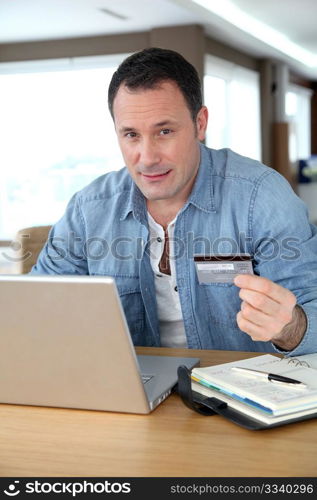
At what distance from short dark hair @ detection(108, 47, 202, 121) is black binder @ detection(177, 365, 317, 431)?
2.79 feet

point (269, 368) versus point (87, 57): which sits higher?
point (87, 57)

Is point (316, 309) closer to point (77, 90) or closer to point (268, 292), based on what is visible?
point (268, 292)

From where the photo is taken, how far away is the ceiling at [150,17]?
6.67m

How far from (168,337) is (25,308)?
2.70ft

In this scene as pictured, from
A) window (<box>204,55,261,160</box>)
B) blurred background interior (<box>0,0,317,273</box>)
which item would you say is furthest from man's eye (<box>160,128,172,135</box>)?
window (<box>204,55,261,160</box>)

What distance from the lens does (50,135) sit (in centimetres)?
890

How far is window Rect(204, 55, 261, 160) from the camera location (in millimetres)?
8867

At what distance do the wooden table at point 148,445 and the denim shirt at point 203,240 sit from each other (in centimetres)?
59

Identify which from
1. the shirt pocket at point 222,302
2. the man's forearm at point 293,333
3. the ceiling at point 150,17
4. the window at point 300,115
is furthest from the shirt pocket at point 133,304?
the window at point 300,115

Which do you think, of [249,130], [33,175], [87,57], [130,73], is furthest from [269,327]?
[249,130]

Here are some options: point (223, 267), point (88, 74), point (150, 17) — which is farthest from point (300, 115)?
point (223, 267)

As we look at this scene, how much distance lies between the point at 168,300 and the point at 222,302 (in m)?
0.16

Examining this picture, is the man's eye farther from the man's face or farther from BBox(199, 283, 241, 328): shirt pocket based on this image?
BBox(199, 283, 241, 328): shirt pocket

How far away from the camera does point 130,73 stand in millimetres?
1737
